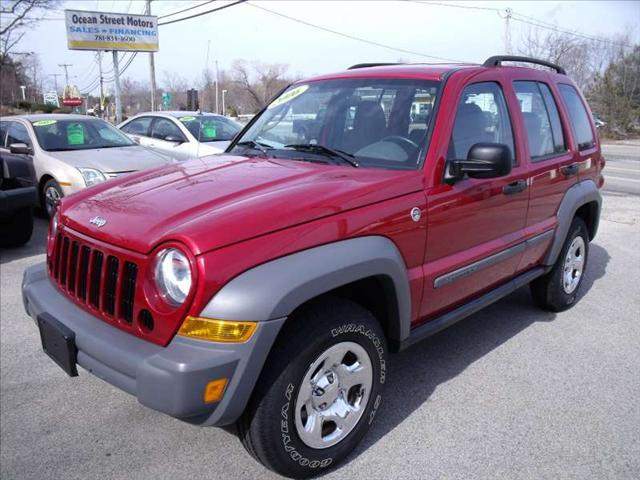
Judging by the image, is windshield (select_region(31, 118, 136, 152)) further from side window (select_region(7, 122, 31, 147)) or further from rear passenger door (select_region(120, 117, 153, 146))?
rear passenger door (select_region(120, 117, 153, 146))

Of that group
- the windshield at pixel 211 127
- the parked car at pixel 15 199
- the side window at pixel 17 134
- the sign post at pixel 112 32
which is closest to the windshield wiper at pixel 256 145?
the parked car at pixel 15 199

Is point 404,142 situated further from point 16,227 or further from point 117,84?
point 117,84

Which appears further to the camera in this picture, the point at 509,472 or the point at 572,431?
the point at 572,431

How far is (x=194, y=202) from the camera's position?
2504 millimetres

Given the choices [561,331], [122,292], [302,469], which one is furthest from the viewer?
[561,331]

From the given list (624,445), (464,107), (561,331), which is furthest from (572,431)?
(464,107)

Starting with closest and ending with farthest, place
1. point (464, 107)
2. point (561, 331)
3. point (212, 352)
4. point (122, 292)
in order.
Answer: point (212, 352) → point (122, 292) → point (464, 107) → point (561, 331)

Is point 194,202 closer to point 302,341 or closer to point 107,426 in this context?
point 302,341

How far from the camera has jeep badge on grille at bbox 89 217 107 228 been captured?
99.7 inches

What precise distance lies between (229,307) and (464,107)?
1.97 m

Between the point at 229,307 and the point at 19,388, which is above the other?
the point at 229,307

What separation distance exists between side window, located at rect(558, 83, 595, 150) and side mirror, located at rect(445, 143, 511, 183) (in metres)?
1.92

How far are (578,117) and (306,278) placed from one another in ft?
11.4

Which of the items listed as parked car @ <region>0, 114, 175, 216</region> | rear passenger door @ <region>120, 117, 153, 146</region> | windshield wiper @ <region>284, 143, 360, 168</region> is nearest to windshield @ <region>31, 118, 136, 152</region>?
parked car @ <region>0, 114, 175, 216</region>
